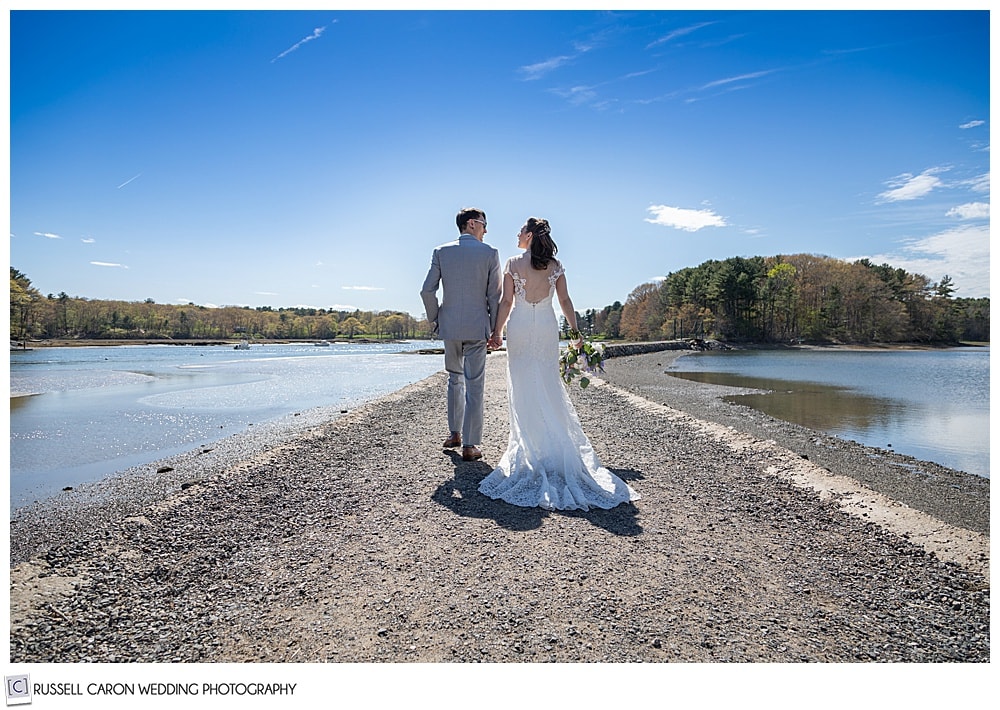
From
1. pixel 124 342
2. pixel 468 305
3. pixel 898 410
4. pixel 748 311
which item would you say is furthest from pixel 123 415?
pixel 748 311

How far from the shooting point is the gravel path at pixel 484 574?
2277 millimetres

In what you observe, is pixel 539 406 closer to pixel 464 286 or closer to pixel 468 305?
pixel 468 305

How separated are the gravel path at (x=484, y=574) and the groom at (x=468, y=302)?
2.56 feet

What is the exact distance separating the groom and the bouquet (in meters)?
0.78

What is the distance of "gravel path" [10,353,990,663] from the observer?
2.28 metres

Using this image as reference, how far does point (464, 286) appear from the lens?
5484 millimetres

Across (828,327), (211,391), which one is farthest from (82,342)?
(828,327)

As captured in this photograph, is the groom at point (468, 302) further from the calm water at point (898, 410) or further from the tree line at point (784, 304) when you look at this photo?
the tree line at point (784, 304)

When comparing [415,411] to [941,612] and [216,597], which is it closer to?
[216,597]

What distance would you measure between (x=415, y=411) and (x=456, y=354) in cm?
424

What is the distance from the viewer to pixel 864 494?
448cm
